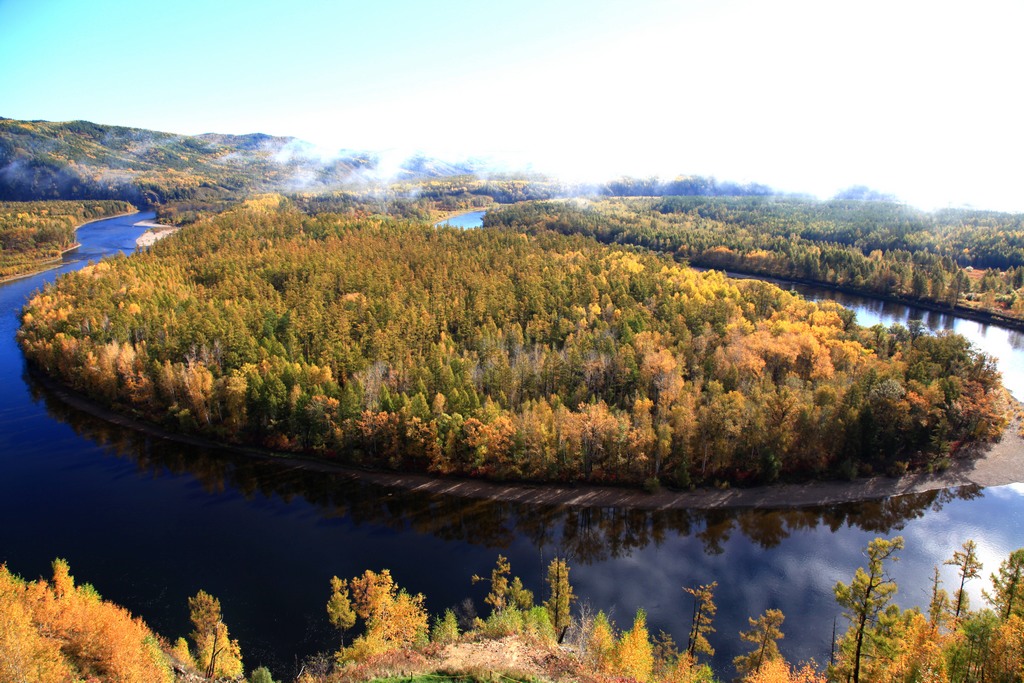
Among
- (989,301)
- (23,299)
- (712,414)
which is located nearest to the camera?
(712,414)

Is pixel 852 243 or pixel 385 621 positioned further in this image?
pixel 852 243

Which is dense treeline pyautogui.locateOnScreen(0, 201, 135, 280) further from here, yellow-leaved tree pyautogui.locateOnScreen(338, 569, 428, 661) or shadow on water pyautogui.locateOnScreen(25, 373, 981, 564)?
yellow-leaved tree pyautogui.locateOnScreen(338, 569, 428, 661)

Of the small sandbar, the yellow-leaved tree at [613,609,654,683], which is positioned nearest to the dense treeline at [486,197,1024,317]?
the small sandbar

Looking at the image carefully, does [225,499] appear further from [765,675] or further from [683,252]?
[683,252]

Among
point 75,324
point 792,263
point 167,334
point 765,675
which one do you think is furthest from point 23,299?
point 792,263

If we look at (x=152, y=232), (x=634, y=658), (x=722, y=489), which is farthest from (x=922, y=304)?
(x=152, y=232)

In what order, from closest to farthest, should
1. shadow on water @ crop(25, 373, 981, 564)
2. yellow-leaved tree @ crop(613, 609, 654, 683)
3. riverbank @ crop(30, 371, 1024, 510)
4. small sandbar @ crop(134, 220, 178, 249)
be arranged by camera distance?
yellow-leaved tree @ crop(613, 609, 654, 683), shadow on water @ crop(25, 373, 981, 564), riverbank @ crop(30, 371, 1024, 510), small sandbar @ crop(134, 220, 178, 249)

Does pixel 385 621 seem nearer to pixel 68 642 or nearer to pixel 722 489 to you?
pixel 68 642
